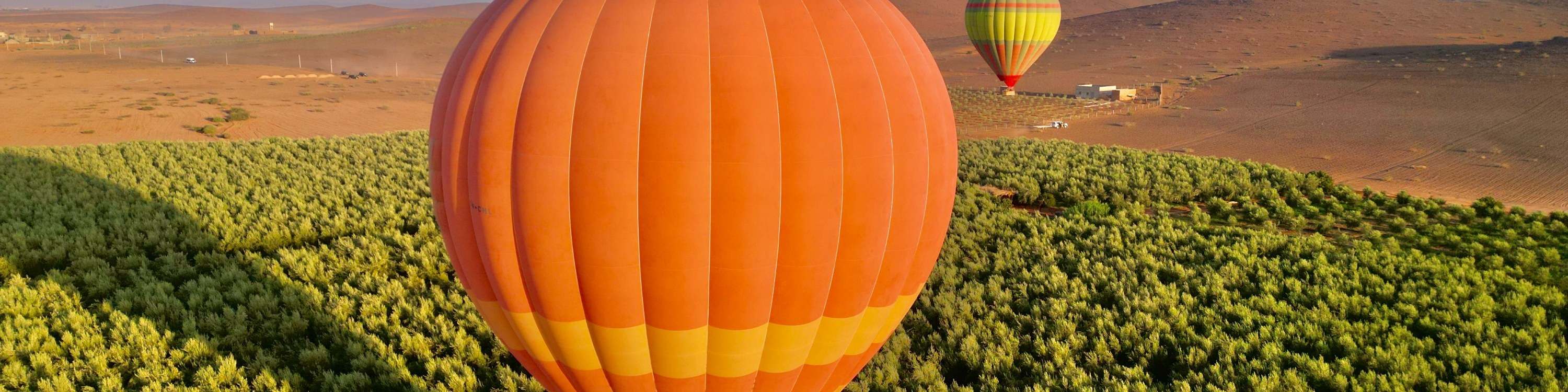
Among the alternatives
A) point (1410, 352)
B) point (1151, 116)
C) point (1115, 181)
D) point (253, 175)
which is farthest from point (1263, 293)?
point (1151, 116)

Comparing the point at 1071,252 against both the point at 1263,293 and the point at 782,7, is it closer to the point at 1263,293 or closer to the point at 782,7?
the point at 1263,293

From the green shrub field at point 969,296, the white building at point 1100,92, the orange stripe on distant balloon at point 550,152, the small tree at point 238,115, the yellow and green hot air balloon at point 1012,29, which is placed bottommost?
the green shrub field at point 969,296

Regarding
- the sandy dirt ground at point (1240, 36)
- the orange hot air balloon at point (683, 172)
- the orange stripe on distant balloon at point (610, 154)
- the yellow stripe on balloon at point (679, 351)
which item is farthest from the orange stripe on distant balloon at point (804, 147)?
the sandy dirt ground at point (1240, 36)

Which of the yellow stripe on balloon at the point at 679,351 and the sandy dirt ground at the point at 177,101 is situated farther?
the sandy dirt ground at the point at 177,101

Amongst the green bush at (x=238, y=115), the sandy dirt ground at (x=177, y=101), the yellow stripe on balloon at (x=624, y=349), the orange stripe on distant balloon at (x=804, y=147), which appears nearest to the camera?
the orange stripe on distant balloon at (x=804, y=147)

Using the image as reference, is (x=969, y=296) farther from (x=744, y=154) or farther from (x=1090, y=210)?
(x=744, y=154)

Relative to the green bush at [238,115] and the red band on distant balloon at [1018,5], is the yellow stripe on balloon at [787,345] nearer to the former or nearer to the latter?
the red band on distant balloon at [1018,5]

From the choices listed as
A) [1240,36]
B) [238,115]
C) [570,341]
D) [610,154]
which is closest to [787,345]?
[570,341]
